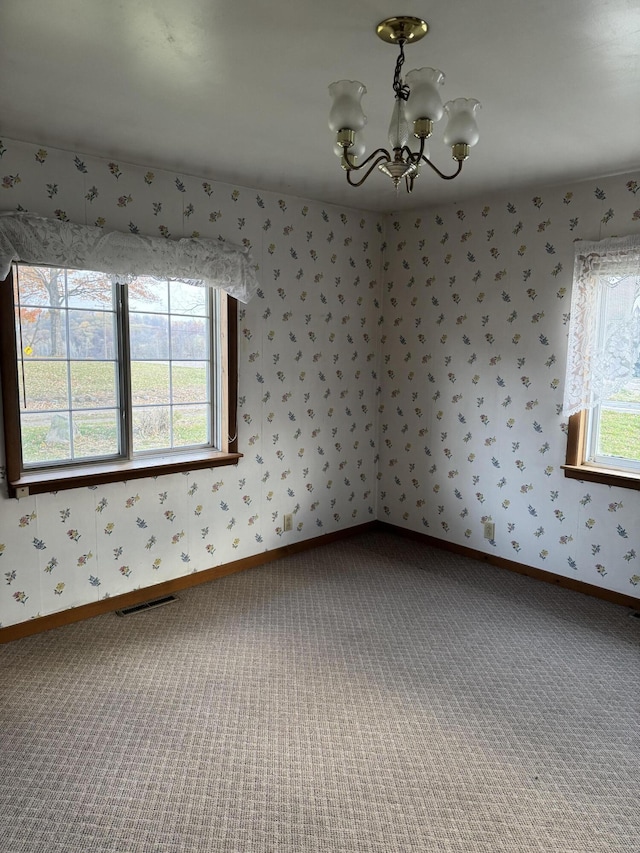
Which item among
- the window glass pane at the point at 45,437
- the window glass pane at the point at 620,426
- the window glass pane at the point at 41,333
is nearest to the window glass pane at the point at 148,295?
the window glass pane at the point at 41,333

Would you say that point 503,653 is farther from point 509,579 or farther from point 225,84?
point 225,84

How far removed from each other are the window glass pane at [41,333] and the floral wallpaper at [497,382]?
2.43 meters

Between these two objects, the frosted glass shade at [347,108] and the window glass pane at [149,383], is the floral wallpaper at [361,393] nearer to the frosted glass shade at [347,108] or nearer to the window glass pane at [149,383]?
the window glass pane at [149,383]

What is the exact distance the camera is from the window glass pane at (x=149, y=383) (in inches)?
138

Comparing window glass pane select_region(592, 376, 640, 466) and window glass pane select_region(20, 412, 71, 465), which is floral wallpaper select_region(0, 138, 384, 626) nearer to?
window glass pane select_region(20, 412, 71, 465)

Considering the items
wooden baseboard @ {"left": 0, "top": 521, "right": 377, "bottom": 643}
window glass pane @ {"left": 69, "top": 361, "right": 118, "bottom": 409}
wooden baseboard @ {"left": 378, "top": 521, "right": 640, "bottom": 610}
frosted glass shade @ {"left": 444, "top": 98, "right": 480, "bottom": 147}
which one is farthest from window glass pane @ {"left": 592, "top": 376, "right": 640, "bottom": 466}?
window glass pane @ {"left": 69, "top": 361, "right": 118, "bottom": 409}

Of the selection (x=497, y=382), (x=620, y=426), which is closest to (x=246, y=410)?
(x=497, y=382)

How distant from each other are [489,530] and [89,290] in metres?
2.93

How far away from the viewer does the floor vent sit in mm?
3424

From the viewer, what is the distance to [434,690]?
107 inches

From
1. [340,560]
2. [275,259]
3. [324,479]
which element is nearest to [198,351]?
[275,259]

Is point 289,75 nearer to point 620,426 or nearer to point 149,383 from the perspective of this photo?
point 149,383

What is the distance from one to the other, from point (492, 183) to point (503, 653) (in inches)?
105

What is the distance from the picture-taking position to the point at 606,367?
3482 millimetres
